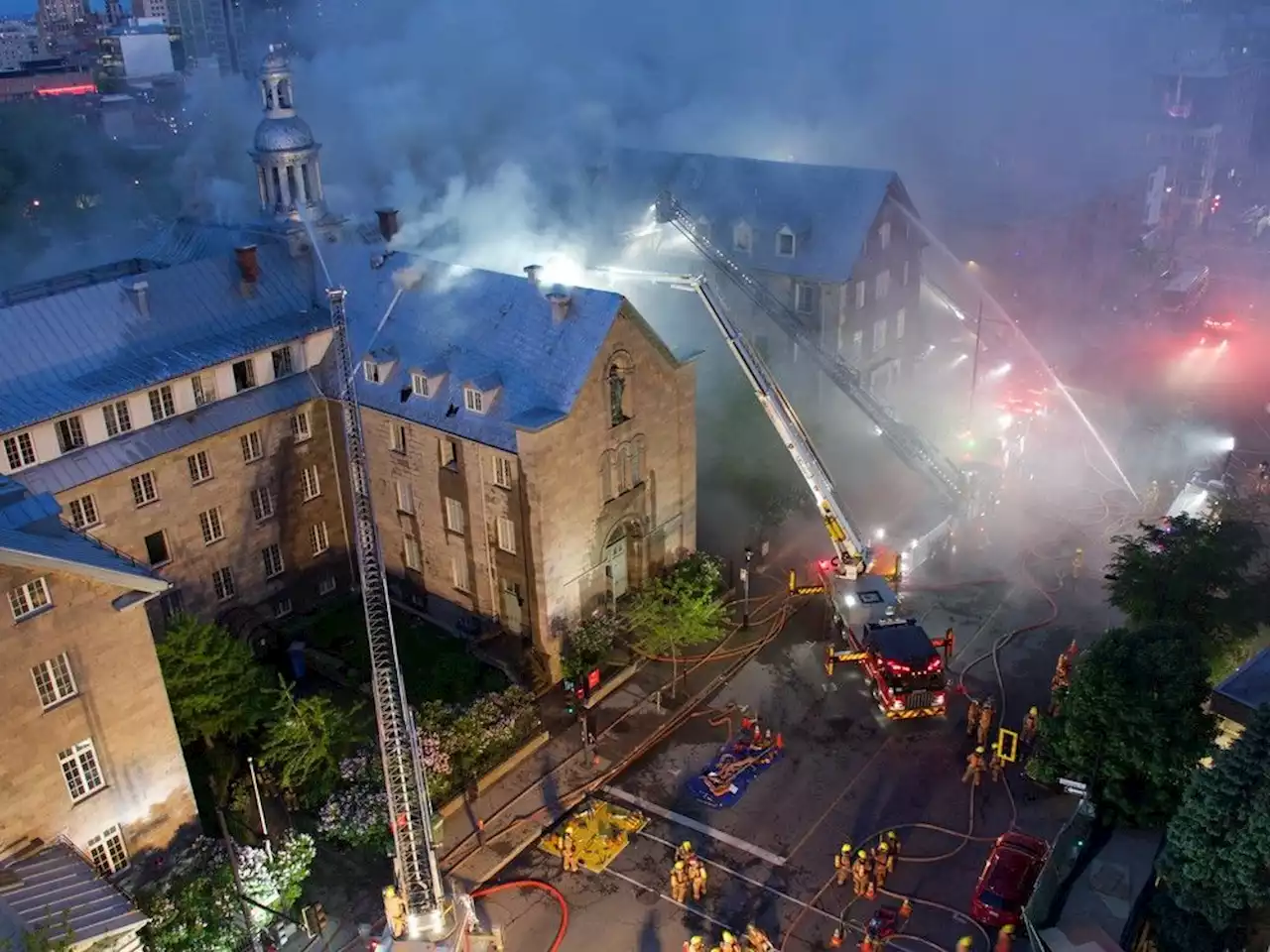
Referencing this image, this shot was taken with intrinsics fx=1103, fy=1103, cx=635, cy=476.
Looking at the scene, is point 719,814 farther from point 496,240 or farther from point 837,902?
point 496,240

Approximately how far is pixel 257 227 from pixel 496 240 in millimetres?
11996

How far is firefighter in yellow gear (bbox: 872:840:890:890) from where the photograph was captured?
3007cm

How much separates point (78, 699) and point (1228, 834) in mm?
27812

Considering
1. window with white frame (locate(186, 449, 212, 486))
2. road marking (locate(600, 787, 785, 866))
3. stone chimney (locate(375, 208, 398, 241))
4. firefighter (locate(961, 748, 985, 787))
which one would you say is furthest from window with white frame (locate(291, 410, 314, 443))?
firefighter (locate(961, 748, 985, 787))

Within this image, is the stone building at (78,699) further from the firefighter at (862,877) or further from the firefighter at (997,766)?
the firefighter at (997,766)

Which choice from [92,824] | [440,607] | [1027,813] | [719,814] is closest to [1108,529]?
[1027,813]

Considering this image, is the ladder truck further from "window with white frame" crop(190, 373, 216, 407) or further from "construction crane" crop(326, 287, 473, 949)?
"window with white frame" crop(190, 373, 216, 407)

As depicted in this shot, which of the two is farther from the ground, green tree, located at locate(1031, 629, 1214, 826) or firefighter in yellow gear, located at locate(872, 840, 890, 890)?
green tree, located at locate(1031, 629, 1214, 826)

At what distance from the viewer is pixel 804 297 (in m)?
55.2

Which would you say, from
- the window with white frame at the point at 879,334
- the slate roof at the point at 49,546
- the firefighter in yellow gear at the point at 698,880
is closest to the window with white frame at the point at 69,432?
the slate roof at the point at 49,546

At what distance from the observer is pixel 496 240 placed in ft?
179

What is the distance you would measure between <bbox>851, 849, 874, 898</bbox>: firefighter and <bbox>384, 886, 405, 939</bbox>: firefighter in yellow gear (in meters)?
12.4

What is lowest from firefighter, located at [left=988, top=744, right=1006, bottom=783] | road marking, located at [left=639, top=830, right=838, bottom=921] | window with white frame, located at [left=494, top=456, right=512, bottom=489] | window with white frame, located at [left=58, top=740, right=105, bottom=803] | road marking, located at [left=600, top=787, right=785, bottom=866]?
road marking, located at [left=639, top=830, right=838, bottom=921]

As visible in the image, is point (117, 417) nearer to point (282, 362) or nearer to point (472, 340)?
point (282, 362)
